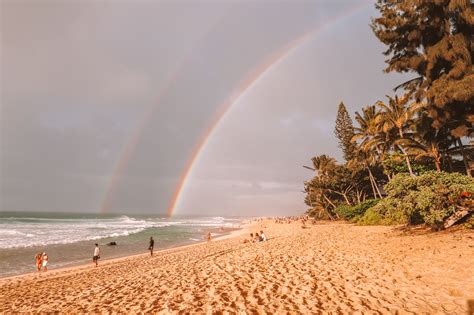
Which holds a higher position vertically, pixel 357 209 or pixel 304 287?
pixel 357 209

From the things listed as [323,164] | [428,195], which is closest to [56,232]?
[323,164]

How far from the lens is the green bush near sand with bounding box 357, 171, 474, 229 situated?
11786 millimetres

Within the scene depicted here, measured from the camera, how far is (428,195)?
11.9 meters

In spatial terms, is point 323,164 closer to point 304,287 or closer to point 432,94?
point 432,94

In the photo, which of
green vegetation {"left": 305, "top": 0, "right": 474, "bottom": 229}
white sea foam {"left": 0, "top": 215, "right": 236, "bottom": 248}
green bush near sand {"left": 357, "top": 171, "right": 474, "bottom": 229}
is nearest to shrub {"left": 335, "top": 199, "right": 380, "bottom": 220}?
green vegetation {"left": 305, "top": 0, "right": 474, "bottom": 229}

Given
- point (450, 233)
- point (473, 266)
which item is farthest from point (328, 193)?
point (473, 266)

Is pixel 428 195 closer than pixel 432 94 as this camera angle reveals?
Yes

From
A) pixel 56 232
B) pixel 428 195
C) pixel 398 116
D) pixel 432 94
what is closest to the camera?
pixel 428 195

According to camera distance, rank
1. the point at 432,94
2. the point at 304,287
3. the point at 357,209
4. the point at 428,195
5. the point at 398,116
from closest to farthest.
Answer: the point at 304,287 → the point at 428,195 → the point at 432,94 → the point at 398,116 → the point at 357,209

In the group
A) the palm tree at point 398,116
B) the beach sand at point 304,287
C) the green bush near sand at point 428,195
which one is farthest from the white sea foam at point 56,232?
the palm tree at point 398,116

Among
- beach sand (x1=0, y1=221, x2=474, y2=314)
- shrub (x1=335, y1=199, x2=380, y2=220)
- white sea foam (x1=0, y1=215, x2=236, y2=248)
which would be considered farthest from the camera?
white sea foam (x1=0, y1=215, x2=236, y2=248)

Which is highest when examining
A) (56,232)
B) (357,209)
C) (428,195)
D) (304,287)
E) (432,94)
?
(432,94)

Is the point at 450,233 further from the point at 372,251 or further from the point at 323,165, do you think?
the point at 323,165

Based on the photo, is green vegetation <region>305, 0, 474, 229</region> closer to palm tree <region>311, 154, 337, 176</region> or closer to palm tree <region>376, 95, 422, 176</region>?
palm tree <region>376, 95, 422, 176</region>
